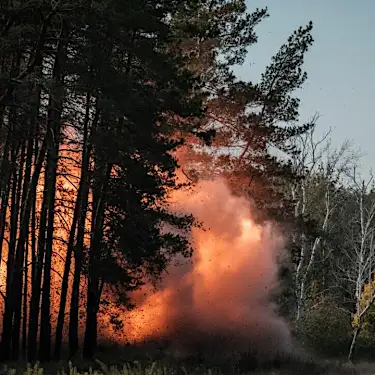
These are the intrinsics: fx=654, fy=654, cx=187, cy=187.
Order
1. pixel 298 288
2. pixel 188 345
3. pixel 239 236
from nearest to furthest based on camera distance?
pixel 188 345, pixel 239 236, pixel 298 288

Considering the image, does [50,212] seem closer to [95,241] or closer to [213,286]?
[95,241]

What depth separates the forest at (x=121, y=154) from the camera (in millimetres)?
16375

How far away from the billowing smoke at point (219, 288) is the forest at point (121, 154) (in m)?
0.75

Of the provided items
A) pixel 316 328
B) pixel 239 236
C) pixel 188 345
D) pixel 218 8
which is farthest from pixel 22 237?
pixel 316 328

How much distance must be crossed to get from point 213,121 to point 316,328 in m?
12.7

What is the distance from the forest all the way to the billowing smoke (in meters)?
0.75

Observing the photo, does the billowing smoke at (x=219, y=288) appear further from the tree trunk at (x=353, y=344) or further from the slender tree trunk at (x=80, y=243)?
the slender tree trunk at (x=80, y=243)

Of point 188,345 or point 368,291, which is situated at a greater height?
point 368,291

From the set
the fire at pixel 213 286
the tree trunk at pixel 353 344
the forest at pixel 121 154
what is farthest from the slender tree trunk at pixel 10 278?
the tree trunk at pixel 353 344

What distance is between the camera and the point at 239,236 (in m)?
28.9

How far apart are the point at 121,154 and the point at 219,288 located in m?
10.1

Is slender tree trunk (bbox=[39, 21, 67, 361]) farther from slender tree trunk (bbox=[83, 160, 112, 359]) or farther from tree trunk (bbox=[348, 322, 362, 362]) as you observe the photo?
tree trunk (bbox=[348, 322, 362, 362])

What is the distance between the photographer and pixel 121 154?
65.5 ft

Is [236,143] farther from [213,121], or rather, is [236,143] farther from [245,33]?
[245,33]
